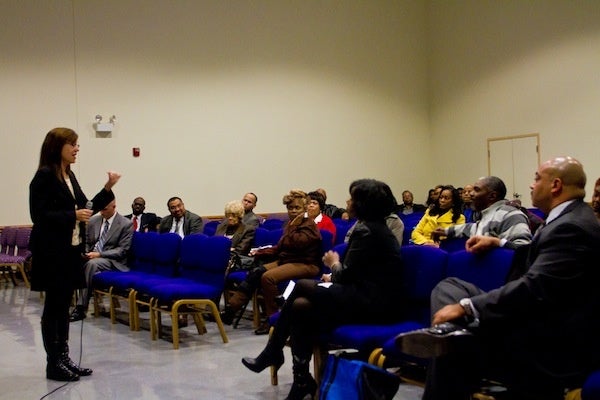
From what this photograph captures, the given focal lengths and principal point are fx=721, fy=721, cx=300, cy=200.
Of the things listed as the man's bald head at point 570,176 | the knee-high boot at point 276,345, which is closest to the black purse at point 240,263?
the knee-high boot at point 276,345

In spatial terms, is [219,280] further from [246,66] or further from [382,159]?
[382,159]

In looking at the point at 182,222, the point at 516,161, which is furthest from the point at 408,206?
the point at 182,222

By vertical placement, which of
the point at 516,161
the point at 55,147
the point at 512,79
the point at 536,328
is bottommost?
the point at 536,328

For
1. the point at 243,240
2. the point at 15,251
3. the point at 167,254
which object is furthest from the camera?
the point at 15,251

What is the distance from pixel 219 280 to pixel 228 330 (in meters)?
0.62

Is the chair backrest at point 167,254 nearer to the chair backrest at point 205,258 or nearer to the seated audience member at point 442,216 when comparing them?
the chair backrest at point 205,258

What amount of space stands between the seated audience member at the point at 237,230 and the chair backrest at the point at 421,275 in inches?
121

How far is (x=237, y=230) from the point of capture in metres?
7.04

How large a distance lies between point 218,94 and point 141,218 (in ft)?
10.0

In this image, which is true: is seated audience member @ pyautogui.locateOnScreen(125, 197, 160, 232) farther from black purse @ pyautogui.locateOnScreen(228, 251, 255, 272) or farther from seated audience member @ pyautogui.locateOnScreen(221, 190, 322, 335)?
seated audience member @ pyautogui.locateOnScreen(221, 190, 322, 335)

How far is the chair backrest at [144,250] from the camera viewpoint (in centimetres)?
687

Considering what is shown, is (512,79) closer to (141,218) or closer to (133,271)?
(141,218)

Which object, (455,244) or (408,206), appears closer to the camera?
(455,244)

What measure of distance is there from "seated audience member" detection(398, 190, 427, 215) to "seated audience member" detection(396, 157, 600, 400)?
10.7 m
